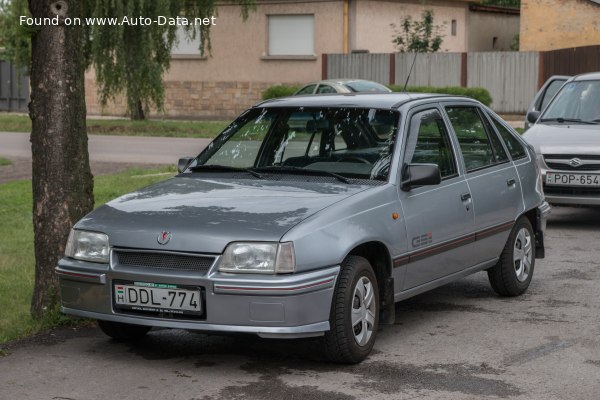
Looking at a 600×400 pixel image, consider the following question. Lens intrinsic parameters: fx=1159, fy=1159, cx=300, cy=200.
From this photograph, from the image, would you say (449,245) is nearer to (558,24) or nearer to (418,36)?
(418,36)

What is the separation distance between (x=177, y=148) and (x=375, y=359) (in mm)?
18676

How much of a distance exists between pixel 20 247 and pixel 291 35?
3019 cm

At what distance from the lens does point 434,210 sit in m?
7.47

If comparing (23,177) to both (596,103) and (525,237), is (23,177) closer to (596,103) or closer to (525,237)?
(596,103)

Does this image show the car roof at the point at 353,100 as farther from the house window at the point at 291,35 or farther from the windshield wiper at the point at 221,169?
the house window at the point at 291,35

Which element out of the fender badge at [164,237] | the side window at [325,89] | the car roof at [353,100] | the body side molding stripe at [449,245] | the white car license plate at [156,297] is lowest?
the white car license plate at [156,297]

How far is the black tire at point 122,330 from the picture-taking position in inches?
279

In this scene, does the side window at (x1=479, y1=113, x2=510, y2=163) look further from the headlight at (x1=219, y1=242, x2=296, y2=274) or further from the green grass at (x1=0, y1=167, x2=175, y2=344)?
the green grass at (x1=0, y1=167, x2=175, y2=344)

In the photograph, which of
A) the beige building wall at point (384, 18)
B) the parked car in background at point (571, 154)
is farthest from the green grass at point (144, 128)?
the parked car in background at point (571, 154)

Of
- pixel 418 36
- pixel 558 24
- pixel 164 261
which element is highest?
pixel 558 24

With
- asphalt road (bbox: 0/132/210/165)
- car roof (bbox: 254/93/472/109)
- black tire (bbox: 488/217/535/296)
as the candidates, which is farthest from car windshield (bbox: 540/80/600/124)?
asphalt road (bbox: 0/132/210/165)

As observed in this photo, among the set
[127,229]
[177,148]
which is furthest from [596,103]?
[177,148]

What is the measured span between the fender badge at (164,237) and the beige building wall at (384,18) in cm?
3406

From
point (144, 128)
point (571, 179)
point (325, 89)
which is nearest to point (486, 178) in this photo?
point (571, 179)
